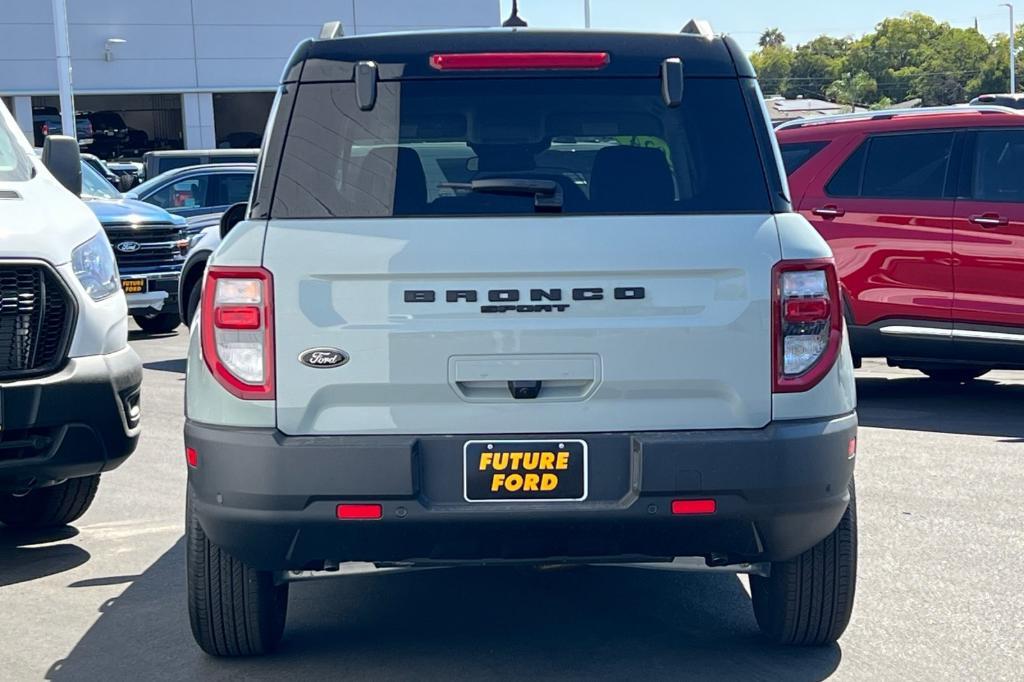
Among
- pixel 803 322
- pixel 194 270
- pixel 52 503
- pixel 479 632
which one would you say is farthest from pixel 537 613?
pixel 194 270

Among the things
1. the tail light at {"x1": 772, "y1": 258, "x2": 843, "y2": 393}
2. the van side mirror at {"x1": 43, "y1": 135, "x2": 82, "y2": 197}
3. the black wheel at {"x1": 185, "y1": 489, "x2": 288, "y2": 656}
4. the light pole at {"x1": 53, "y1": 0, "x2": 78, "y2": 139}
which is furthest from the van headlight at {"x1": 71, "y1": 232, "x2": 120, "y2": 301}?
the light pole at {"x1": 53, "y1": 0, "x2": 78, "y2": 139}

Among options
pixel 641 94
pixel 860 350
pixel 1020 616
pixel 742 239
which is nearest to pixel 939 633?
pixel 1020 616

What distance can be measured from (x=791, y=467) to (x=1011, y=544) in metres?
2.49

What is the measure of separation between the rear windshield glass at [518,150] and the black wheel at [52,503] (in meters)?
2.98

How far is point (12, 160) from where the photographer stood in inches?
273

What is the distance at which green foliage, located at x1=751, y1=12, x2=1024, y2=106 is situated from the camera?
4830 inches

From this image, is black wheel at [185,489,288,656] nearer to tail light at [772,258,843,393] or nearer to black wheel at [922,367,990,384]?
tail light at [772,258,843,393]

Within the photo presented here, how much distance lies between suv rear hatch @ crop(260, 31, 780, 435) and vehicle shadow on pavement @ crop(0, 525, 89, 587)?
95.9 inches

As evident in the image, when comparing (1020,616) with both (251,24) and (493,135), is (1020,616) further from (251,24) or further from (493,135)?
(251,24)

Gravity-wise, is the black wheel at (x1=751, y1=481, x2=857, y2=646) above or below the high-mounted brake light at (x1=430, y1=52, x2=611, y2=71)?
below

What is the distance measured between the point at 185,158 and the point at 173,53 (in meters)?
22.4

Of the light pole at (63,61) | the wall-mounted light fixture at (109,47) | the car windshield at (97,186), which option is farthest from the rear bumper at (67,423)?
the wall-mounted light fixture at (109,47)

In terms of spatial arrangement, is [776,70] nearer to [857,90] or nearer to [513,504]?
[857,90]

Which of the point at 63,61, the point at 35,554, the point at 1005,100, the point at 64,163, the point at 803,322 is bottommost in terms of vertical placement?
the point at 35,554
